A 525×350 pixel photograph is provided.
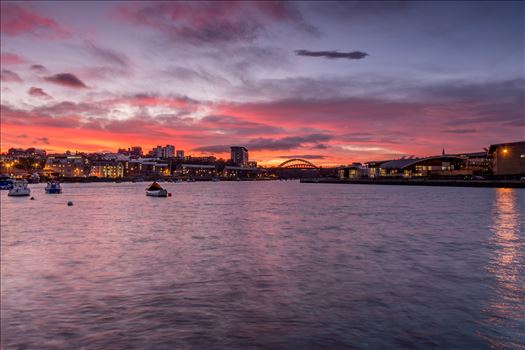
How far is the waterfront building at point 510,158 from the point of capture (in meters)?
124

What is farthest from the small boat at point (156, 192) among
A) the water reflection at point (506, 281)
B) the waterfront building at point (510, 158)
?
the waterfront building at point (510, 158)

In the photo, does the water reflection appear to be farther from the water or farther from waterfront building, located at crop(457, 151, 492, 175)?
waterfront building, located at crop(457, 151, 492, 175)

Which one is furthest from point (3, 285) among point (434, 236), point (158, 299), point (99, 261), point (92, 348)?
point (434, 236)

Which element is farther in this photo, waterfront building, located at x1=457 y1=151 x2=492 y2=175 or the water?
waterfront building, located at x1=457 y1=151 x2=492 y2=175

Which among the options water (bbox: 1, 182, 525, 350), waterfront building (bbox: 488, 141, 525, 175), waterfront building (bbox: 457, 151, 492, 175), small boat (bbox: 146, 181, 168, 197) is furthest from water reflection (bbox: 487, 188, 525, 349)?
waterfront building (bbox: 457, 151, 492, 175)

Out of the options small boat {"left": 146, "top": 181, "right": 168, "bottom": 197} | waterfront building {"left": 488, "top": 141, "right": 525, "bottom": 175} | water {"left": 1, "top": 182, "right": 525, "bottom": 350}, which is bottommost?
water {"left": 1, "top": 182, "right": 525, "bottom": 350}

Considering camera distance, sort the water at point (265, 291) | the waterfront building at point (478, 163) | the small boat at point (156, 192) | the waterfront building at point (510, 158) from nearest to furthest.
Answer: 1. the water at point (265, 291)
2. the small boat at point (156, 192)
3. the waterfront building at point (510, 158)
4. the waterfront building at point (478, 163)

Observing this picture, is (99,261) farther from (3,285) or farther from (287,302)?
(287,302)

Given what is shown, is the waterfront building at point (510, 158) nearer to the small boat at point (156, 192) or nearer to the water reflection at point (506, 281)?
the small boat at point (156, 192)

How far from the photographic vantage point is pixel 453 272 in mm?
18875

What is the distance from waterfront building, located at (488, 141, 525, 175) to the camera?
12419cm

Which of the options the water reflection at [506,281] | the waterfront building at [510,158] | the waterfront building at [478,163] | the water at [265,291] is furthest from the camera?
the waterfront building at [478,163]

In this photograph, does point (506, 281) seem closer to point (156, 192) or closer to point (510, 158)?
point (156, 192)

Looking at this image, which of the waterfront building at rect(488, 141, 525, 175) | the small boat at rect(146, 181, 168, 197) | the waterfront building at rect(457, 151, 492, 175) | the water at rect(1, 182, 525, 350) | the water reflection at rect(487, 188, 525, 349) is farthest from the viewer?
the waterfront building at rect(457, 151, 492, 175)
